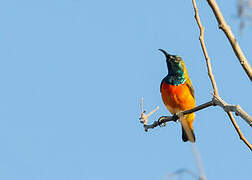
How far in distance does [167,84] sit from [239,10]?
248 inches

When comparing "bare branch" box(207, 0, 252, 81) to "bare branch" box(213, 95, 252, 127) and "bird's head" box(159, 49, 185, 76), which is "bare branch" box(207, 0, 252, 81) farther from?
"bird's head" box(159, 49, 185, 76)

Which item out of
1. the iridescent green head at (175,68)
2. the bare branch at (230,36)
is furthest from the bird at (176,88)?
the bare branch at (230,36)

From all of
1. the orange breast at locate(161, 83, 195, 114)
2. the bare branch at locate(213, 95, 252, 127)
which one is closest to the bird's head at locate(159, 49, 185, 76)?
the orange breast at locate(161, 83, 195, 114)

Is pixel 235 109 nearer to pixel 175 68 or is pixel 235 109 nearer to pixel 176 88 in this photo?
pixel 176 88

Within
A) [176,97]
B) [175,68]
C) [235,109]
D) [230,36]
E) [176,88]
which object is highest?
[175,68]

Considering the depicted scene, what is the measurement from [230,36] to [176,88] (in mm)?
5956

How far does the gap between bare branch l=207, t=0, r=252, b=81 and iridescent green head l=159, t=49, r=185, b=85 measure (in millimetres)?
6054

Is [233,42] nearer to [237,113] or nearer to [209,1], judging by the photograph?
[209,1]

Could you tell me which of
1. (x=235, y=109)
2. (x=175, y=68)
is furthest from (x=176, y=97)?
(x=235, y=109)

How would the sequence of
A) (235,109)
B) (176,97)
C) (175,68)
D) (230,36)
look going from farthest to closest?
(175,68), (176,97), (235,109), (230,36)

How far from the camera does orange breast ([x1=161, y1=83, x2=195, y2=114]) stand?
27.6ft

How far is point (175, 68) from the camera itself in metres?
8.76

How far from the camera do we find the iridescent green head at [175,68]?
8.69 m

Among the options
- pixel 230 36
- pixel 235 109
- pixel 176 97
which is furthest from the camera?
pixel 176 97
